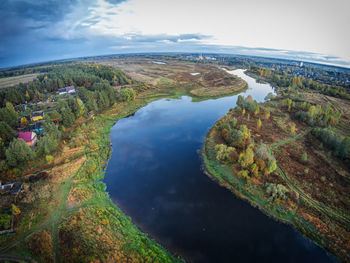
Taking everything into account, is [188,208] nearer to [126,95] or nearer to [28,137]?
[28,137]

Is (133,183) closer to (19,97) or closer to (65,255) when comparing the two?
(65,255)

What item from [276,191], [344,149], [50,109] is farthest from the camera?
[50,109]

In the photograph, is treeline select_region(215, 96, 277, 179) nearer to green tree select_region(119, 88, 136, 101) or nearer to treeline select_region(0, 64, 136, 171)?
treeline select_region(0, 64, 136, 171)

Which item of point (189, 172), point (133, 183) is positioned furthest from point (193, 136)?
point (133, 183)

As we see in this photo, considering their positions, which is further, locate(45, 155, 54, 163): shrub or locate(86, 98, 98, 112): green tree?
locate(86, 98, 98, 112): green tree

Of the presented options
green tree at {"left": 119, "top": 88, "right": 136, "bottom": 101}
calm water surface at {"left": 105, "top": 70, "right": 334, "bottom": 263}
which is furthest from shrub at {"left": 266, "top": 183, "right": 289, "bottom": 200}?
green tree at {"left": 119, "top": 88, "right": 136, "bottom": 101}

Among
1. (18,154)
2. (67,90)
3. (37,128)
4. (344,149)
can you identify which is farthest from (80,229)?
(67,90)
